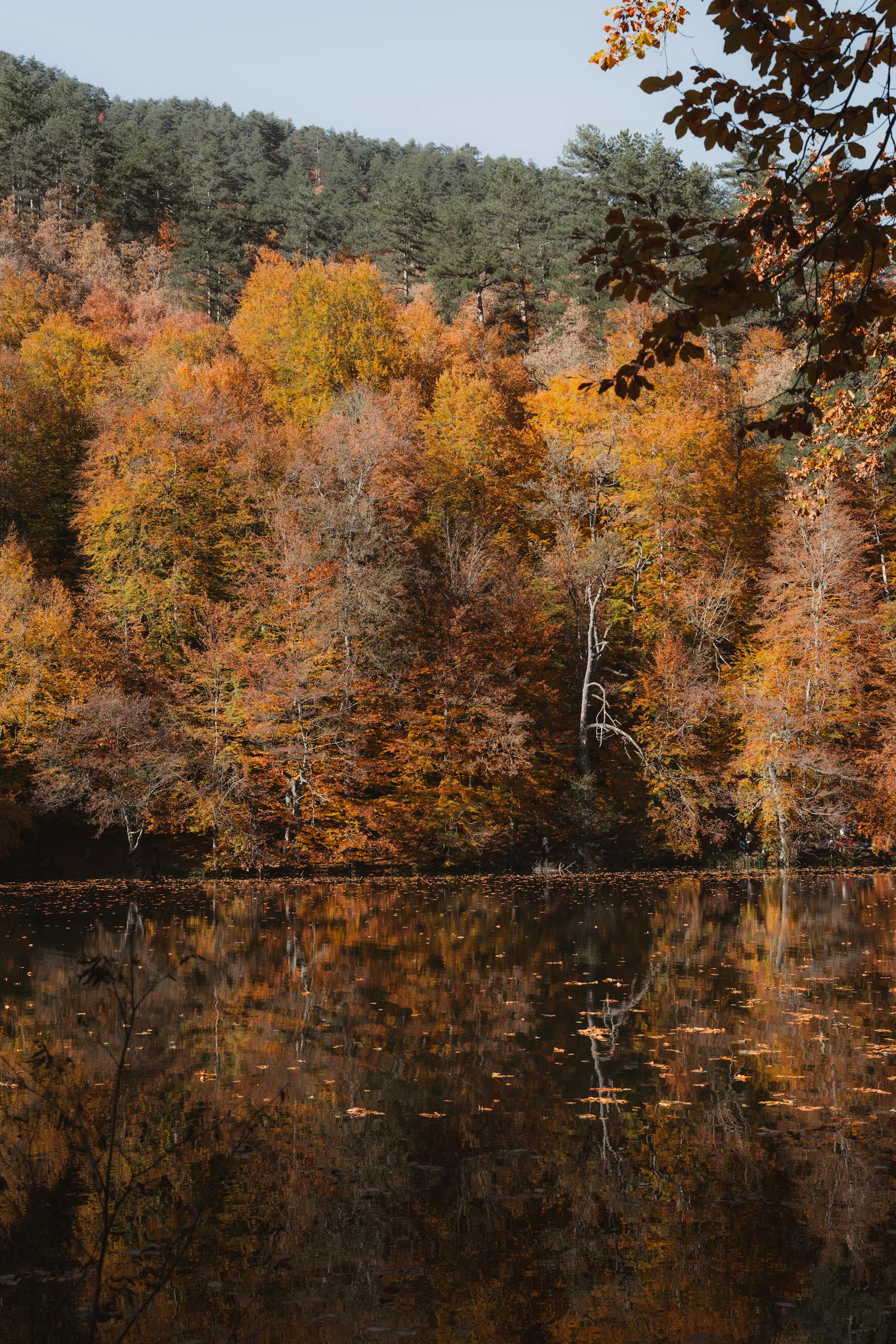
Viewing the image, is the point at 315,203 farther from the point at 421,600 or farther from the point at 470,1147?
the point at 470,1147

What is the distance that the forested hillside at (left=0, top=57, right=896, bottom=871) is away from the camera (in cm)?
2916

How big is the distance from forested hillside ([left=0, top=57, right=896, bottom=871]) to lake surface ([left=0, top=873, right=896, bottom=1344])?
14.5 metres

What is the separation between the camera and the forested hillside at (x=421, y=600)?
2916cm

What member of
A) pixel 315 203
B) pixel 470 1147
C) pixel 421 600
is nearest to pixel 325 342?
pixel 421 600

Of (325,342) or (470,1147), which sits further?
(325,342)

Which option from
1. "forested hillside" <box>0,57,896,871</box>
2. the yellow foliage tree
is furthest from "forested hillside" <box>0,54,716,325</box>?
the yellow foliage tree

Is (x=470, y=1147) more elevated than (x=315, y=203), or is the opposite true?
(x=315, y=203)

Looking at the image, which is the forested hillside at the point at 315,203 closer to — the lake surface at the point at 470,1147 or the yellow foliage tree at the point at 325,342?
the yellow foliage tree at the point at 325,342

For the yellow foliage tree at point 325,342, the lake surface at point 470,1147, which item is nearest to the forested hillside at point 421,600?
the yellow foliage tree at point 325,342

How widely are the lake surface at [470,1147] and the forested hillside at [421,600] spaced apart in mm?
14468

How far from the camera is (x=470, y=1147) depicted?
23.4ft

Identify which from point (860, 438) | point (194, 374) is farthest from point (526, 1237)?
point (194, 374)

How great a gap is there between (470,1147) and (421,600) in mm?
25926

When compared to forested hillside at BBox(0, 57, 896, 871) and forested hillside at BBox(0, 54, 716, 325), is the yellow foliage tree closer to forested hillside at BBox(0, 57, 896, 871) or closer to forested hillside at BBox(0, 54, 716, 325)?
forested hillside at BBox(0, 57, 896, 871)
